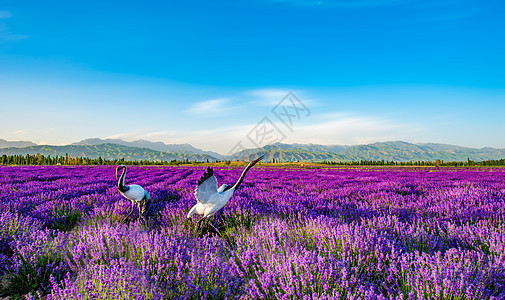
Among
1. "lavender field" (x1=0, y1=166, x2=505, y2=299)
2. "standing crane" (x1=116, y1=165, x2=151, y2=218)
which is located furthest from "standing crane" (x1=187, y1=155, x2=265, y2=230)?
"standing crane" (x1=116, y1=165, x2=151, y2=218)

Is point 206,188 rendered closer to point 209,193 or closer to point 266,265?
point 209,193

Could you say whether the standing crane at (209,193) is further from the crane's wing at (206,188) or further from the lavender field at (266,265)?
the lavender field at (266,265)

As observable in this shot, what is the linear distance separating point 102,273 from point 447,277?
2162 mm

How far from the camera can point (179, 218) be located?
339 centimetres

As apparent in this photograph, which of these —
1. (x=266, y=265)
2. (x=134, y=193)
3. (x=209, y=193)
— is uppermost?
(x=209, y=193)

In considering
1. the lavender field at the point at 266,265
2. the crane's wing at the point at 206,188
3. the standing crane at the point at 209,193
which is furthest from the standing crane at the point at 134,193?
the crane's wing at the point at 206,188

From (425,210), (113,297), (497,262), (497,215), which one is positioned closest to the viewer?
(113,297)

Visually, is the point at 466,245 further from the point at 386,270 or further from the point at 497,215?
the point at 497,215

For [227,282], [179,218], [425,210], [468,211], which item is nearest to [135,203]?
[179,218]

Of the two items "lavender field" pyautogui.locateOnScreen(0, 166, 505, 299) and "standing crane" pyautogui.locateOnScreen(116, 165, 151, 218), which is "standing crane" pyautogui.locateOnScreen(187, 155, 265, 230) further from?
"standing crane" pyautogui.locateOnScreen(116, 165, 151, 218)

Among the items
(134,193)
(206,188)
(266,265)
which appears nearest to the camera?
(266,265)

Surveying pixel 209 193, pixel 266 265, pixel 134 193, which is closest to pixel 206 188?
pixel 209 193

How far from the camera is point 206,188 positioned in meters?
2.36

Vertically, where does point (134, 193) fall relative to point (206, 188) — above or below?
below
